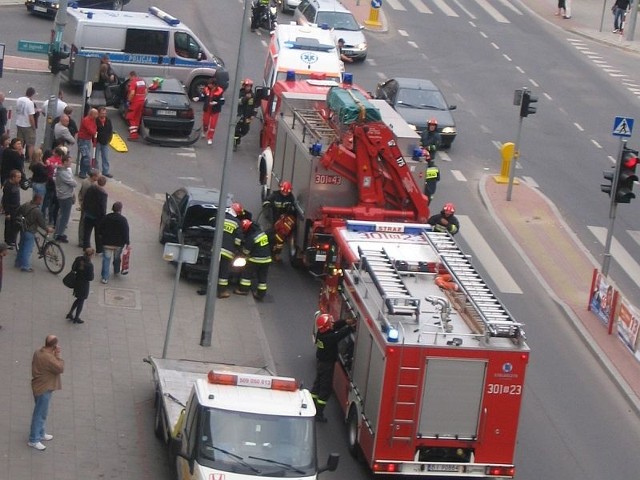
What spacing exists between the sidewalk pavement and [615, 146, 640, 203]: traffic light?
7.33 m

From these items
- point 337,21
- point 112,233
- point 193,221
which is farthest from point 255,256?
point 337,21

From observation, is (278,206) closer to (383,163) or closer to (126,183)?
(383,163)

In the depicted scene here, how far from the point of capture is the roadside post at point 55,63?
28344 mm

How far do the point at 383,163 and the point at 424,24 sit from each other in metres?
28.1

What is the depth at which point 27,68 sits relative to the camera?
132 ft

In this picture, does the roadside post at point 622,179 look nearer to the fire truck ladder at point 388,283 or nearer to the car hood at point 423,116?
the fire truck ladder at point 388,283

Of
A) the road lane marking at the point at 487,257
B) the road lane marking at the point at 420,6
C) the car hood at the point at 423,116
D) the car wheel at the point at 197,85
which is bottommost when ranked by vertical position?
the road lane marking at the point at 487,257

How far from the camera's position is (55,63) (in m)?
28.4

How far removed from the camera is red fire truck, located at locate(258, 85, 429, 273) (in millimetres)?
26375

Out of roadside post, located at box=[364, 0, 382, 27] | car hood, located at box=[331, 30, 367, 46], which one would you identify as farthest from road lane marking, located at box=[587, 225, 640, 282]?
roadside post, located at box=[364, 0, 382, 27]

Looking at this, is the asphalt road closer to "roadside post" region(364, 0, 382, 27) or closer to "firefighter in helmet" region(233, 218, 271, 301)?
"firefighter in helmet" region(233, 218, 271, 301)

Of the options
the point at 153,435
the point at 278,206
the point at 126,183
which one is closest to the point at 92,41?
the point at 126,183

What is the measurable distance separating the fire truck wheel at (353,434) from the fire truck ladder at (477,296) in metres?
2.14

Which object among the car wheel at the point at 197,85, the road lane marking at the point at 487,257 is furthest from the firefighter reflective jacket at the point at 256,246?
the car wheel at the point at 197,85
